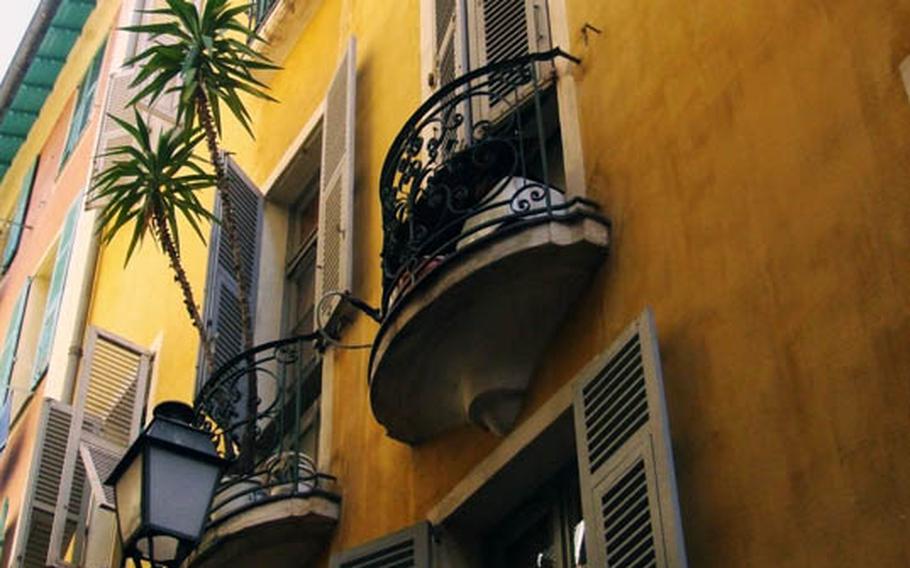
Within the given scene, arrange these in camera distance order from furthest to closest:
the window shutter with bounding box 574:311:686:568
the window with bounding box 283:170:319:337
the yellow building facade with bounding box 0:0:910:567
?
the window with bounding box 283:170:319:337, the window shutter with bounding box 574:311:686:568, the yellow building facade with bounding box 0:0:910:567

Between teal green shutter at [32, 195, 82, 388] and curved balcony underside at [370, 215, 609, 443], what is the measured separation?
1019cm

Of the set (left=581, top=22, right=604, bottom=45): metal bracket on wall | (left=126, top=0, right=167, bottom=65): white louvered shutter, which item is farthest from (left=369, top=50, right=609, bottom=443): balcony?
(left=126, top=0, right=167, bottom=65): white louvered shutter

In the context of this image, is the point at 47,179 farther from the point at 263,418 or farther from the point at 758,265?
the point at 758,265

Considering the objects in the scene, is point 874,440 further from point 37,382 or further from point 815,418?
point 37,382

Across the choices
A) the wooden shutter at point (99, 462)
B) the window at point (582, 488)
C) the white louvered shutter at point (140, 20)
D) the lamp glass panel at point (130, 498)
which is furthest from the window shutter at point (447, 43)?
the white louvered shutter at point (140, 20)

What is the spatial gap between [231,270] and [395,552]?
4722 mm

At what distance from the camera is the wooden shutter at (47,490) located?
12266 mm

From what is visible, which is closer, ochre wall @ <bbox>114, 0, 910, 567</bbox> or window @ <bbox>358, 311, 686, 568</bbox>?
ochre wall @ <bbox>114, 0, 910, 567</bbox>

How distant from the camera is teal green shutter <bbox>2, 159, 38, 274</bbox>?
23125mm

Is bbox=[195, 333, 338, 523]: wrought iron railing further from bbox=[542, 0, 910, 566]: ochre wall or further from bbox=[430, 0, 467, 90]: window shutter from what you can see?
bbox=[542, 0, 910, 566]: ochre wall

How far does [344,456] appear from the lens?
31.7 ft

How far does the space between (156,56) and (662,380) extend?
7.02m

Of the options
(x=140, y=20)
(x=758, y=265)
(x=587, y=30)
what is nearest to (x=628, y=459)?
(x=758, y=265)

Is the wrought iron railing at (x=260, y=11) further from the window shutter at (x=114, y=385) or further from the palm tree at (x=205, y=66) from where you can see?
the window shutter at (x=114, y=385)
